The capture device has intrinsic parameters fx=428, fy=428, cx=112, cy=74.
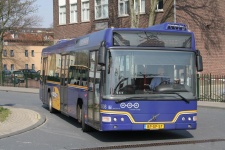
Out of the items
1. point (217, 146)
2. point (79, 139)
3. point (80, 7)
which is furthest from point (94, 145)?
point (80, 7)

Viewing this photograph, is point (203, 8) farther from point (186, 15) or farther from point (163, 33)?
point (163, 33)

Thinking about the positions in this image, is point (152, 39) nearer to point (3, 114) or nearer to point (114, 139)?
point (114, 139)

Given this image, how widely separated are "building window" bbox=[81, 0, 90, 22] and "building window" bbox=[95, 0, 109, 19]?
140cm

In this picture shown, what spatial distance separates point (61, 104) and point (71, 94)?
1694 millimetres

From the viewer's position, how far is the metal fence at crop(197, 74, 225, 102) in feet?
74.1

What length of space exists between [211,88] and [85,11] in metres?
18.8

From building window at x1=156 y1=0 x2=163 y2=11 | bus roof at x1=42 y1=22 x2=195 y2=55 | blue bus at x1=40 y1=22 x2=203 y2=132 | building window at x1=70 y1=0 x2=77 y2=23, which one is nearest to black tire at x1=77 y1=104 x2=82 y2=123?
blue bus at x1=40 y1=22 x2=203 y2=132

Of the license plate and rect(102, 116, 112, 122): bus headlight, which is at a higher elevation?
rect(102, 116, 112, 122): bus headlight

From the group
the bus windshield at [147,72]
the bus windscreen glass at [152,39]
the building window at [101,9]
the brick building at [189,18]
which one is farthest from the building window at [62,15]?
the bus windshield at [147,72]

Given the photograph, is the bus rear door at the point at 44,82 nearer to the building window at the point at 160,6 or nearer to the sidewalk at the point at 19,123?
the sidewalk at the point at 19,123

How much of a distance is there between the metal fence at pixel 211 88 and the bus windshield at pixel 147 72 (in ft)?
42.5

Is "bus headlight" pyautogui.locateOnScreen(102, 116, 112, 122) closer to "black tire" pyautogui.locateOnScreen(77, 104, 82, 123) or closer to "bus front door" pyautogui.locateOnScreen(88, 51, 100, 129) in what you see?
"bus front door" pyautogui.locateOnScreen(88, 51, 100, 129)

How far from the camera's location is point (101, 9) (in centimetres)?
3684

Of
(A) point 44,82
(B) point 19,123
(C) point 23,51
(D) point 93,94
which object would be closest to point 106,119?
(D) point 93,94
